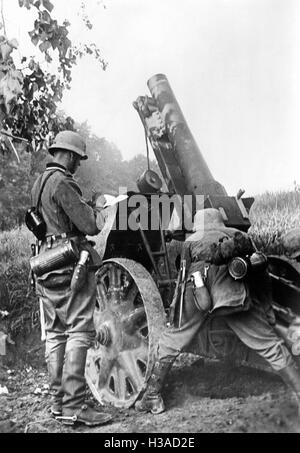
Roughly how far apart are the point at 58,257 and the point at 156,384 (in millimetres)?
1104

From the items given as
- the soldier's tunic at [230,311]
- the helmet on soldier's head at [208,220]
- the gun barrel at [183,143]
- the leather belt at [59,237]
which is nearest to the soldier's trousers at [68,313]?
the leather belt at [59,237]

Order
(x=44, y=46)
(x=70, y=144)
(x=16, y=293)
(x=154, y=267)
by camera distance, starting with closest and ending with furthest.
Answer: (x=70, y=144)
(x=44, y=46)
(x=154, y=267)
(x=16, y=293)

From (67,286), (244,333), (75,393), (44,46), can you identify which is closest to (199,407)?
(244,333)

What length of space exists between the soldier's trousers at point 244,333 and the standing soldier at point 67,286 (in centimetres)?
55

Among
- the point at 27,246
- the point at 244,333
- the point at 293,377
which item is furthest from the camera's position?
the point at 27,246

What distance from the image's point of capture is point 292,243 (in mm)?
4266

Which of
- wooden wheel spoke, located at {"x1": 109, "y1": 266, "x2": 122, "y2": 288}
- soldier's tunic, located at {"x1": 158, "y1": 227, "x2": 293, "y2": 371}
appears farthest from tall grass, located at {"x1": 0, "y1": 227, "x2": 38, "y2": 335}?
soldier's tunic, located at {"x1": 158, "y1": 227, "x2": 293, "y2": 371}

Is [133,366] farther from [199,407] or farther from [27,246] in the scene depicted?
[27,246]

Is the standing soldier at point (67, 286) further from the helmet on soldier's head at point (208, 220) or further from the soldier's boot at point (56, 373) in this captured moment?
the helmet on soldier's head at point (208, 220)

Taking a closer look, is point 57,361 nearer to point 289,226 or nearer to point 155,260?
point 155,260

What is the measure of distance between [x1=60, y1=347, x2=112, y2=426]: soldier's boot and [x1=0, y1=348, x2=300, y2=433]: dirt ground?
0.07 m

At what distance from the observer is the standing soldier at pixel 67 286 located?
13.8 feet

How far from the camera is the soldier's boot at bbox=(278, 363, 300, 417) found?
3821 mm

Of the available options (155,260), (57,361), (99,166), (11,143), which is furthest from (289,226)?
(11,143)
